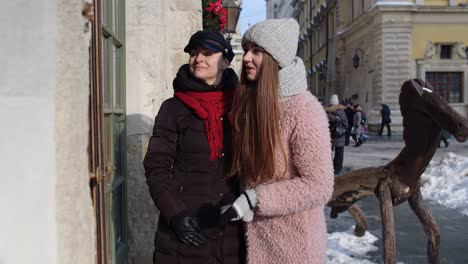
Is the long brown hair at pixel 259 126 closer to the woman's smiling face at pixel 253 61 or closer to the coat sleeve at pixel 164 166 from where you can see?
the woman's smiling face at pixel 253 61

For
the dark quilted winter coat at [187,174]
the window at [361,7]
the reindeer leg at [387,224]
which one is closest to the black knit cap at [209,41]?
the dark quilted winter coat at [187,174]

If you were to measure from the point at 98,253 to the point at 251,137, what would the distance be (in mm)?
736

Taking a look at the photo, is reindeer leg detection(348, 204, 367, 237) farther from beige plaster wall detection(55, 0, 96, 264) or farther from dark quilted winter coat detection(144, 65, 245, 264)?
beige plaster wall detection(55, 0, 96, 264)

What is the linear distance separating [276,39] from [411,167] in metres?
2.58

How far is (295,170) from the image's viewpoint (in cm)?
204

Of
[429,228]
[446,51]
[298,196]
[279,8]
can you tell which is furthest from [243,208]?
[279,8]

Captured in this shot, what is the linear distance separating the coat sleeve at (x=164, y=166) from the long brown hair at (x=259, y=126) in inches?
10.9

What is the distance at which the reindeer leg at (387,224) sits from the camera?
4.11 m

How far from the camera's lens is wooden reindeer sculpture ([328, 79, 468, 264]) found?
3.77m

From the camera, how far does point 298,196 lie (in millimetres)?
1969

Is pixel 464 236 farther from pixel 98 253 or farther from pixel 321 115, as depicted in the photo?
pixel 98 253

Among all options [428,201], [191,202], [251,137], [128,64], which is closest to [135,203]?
[128,64]

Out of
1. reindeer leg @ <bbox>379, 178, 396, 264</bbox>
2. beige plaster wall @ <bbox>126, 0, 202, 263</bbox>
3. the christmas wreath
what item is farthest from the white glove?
the christmas wreath

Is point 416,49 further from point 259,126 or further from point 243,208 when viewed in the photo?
point 243,208
